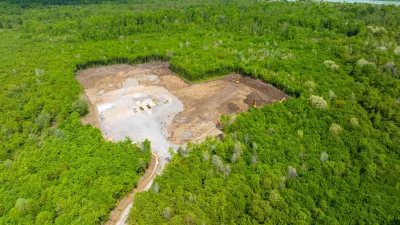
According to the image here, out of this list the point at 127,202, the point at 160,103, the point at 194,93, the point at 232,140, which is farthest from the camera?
the point at 194,93

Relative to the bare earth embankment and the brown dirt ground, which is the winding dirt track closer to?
the bare earth embankment

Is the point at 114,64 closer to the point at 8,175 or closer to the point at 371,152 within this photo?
the point at 8,175

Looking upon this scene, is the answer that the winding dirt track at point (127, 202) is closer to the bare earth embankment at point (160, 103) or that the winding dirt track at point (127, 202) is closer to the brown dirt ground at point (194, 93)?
the bare earth embankment at point (160, 103)

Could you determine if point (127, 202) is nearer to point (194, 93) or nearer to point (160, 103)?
point (160, 103)

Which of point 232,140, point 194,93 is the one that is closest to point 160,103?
point 194,93

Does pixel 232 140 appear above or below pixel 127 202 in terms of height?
above

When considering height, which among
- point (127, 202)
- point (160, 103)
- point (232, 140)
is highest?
point (232, 140)

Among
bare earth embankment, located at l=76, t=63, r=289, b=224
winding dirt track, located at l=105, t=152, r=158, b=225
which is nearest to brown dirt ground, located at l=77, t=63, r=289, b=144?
bare earth embankment, located at l=76, t=63, r=289, b=224
